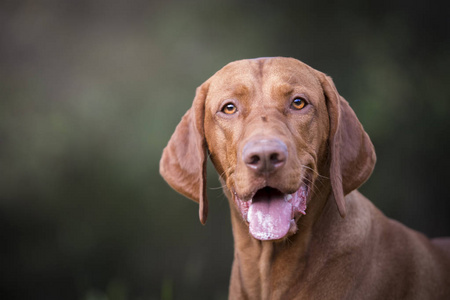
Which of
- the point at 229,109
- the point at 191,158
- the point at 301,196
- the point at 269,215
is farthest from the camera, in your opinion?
the point at 191,158

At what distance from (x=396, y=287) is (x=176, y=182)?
1.48 m

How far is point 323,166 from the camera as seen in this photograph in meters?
3.46

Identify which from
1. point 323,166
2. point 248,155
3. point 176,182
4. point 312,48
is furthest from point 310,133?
point 312,48

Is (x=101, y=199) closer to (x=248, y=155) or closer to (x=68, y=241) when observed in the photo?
(x=68, y=241)

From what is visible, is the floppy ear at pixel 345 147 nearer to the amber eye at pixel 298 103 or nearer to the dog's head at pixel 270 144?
the dog's head at pixel 270 144

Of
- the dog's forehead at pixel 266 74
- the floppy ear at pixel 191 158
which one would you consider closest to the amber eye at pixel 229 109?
the dog's forehead at pixel 266 74

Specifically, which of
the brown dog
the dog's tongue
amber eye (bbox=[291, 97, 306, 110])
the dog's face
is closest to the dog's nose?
the dog's face

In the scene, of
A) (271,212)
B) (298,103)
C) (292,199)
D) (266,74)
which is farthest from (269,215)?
(266,74)

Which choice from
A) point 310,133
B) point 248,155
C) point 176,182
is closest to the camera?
point 248,155

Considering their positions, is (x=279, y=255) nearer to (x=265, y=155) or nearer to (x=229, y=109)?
(x=265, y=155)

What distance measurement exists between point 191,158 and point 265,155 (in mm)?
861

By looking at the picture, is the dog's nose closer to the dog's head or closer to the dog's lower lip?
the dog's head

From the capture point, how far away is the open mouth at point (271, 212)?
9.84 ft

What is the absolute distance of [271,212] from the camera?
3031 millimetres
